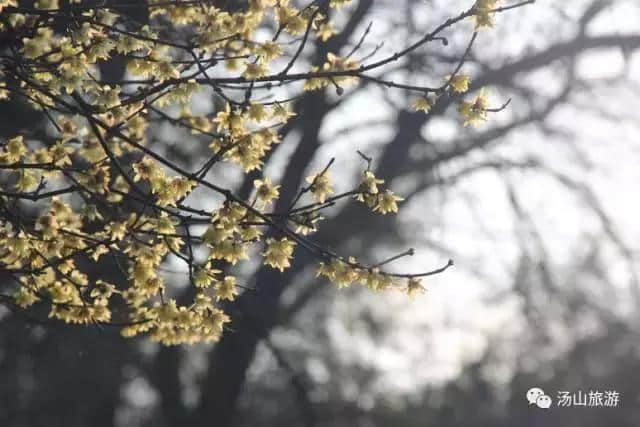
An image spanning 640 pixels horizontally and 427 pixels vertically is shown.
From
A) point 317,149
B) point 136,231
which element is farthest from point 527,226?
point 136,231

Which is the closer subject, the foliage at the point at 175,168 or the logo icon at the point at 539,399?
the foliage at the point at 175,168

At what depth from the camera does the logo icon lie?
16.6 metres

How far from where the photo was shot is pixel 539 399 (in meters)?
16.6

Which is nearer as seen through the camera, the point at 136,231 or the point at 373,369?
the point at 136,231

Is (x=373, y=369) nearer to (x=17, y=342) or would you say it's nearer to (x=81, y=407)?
(x=81, y=407)

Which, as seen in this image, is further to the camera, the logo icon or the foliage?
the logo icon

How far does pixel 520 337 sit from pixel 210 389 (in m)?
9.09

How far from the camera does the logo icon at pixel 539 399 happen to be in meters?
16.6

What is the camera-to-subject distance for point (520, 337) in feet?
59.1

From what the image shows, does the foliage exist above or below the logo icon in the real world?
below

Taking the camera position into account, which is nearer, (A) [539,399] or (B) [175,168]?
(B) [175,168]

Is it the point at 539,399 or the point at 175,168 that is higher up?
the point at 539,399

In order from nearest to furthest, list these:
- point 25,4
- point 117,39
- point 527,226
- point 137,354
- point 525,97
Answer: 1. point 117,39
2. point 25,4
3. point 525,97
4. point 527,226
5. point 137,354

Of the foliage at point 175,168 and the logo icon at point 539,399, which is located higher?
the logo icon at point 539,399
